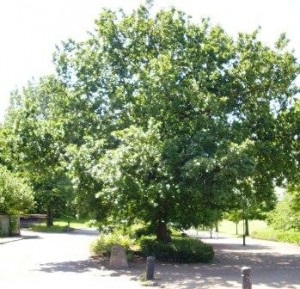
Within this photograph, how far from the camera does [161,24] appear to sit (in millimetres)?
25109

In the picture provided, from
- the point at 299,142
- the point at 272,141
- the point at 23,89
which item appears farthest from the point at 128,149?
the point at 23,89

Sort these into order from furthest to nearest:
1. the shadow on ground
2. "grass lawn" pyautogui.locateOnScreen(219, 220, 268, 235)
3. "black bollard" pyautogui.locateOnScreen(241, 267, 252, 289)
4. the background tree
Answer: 1. "grass lawn" pyautogui.locateOnScreen(219, 220, 268, 235)
2. the background tree
3. the shadow on ground
4. "black bollard" pyautogui.locateOnScreen(241, 267, 252, 289)

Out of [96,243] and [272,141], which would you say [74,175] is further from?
[272,141]

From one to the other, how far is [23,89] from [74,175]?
1926 inches

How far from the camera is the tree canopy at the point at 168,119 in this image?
1989 cm

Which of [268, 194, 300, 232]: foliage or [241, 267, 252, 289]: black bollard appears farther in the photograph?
[268, 194, 300, 232]: foliage

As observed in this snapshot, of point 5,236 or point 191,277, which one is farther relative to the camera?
point 5,236

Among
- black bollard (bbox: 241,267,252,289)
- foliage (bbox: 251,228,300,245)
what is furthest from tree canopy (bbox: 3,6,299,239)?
foliage (bbox: 251,228,300,245)

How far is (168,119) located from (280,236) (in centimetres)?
2412

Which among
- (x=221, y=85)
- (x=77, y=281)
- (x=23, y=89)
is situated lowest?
(x=77, y=281)

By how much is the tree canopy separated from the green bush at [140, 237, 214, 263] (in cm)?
152

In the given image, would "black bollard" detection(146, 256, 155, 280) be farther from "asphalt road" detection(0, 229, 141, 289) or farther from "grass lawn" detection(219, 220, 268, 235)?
"grass lawn" detection(219, 220, 268, 235)

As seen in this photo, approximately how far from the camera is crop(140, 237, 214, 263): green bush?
22.1 metres

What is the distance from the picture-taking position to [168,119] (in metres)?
22.8
